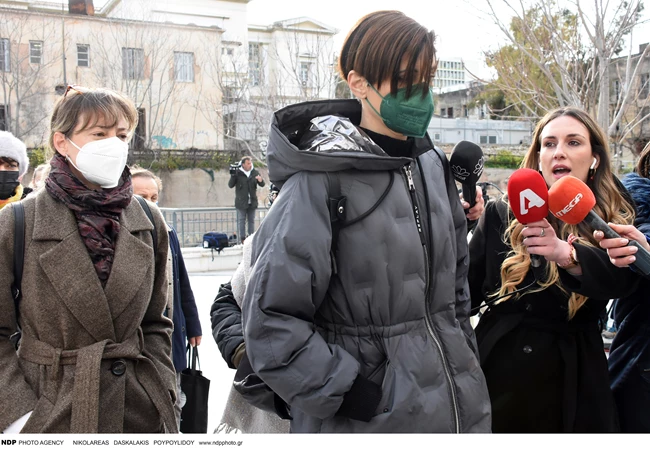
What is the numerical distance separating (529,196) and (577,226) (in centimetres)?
79

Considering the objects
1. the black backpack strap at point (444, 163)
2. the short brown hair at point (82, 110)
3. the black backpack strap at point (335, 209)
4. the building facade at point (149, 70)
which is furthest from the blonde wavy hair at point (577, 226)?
the building facade at point (149, 70)

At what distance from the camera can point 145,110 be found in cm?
3011

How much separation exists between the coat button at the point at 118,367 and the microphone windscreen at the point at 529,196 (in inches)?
60.4

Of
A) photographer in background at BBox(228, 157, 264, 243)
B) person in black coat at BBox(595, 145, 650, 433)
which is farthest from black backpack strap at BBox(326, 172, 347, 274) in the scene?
photographer in background at BBox(228, 157, 264, 243)

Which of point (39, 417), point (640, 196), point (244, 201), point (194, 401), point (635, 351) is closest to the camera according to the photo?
point (39, 417)

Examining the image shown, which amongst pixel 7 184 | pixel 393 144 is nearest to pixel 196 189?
pixel 7 184

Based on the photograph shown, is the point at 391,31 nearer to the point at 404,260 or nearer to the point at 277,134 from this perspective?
the point at 277,134

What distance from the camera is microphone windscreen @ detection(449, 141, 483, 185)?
95.3 inches

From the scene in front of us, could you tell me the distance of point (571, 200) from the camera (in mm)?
2031

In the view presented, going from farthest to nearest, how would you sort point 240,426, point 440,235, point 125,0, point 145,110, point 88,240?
point 145,110 < point 125,0 < point 240,426 < point 88,240 < point 440,235

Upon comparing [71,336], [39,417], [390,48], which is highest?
[390,48]

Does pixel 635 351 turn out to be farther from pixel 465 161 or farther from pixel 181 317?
pixel 181 317

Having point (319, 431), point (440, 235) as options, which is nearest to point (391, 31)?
point (440, 235)

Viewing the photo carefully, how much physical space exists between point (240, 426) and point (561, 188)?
1604 mm
